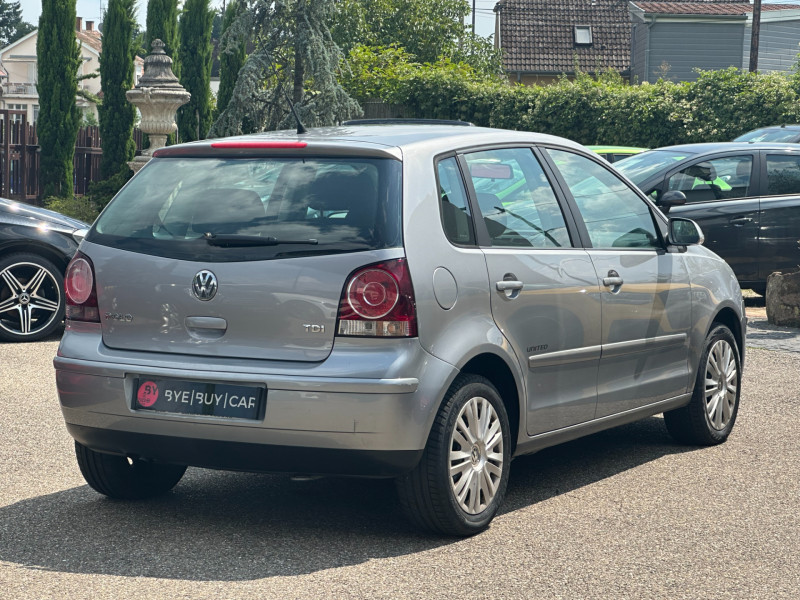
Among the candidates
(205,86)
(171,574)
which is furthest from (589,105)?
(171,574)

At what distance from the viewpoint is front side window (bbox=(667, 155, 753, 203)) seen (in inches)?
526

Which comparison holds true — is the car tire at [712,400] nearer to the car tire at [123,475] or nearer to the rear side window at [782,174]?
the car tire at [123,475]

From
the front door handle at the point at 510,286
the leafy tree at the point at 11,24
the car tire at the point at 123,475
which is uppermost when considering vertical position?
the leafy tree at the point at 11,24

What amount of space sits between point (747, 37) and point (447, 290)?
47.8 m

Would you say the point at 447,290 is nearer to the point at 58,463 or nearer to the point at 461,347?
the point at 461,347

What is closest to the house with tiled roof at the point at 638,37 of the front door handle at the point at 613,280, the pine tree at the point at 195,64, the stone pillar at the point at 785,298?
Result: the pine tree at the point at 195,64

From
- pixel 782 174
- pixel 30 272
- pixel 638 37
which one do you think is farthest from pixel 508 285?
pixel 638 37

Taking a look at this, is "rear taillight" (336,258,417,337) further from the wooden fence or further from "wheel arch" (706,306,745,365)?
the wooden fence

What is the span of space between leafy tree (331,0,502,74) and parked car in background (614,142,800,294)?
39476 mm

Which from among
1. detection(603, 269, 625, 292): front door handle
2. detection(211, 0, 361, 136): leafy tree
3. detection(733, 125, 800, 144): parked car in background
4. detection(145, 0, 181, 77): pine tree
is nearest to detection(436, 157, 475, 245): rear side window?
detection(603, 269, 625, 292): front door handle

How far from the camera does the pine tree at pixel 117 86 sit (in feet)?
98.2

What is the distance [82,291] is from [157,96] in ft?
63.6

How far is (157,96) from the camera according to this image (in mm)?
23844

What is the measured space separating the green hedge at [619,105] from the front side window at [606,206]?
19299 millimetres
